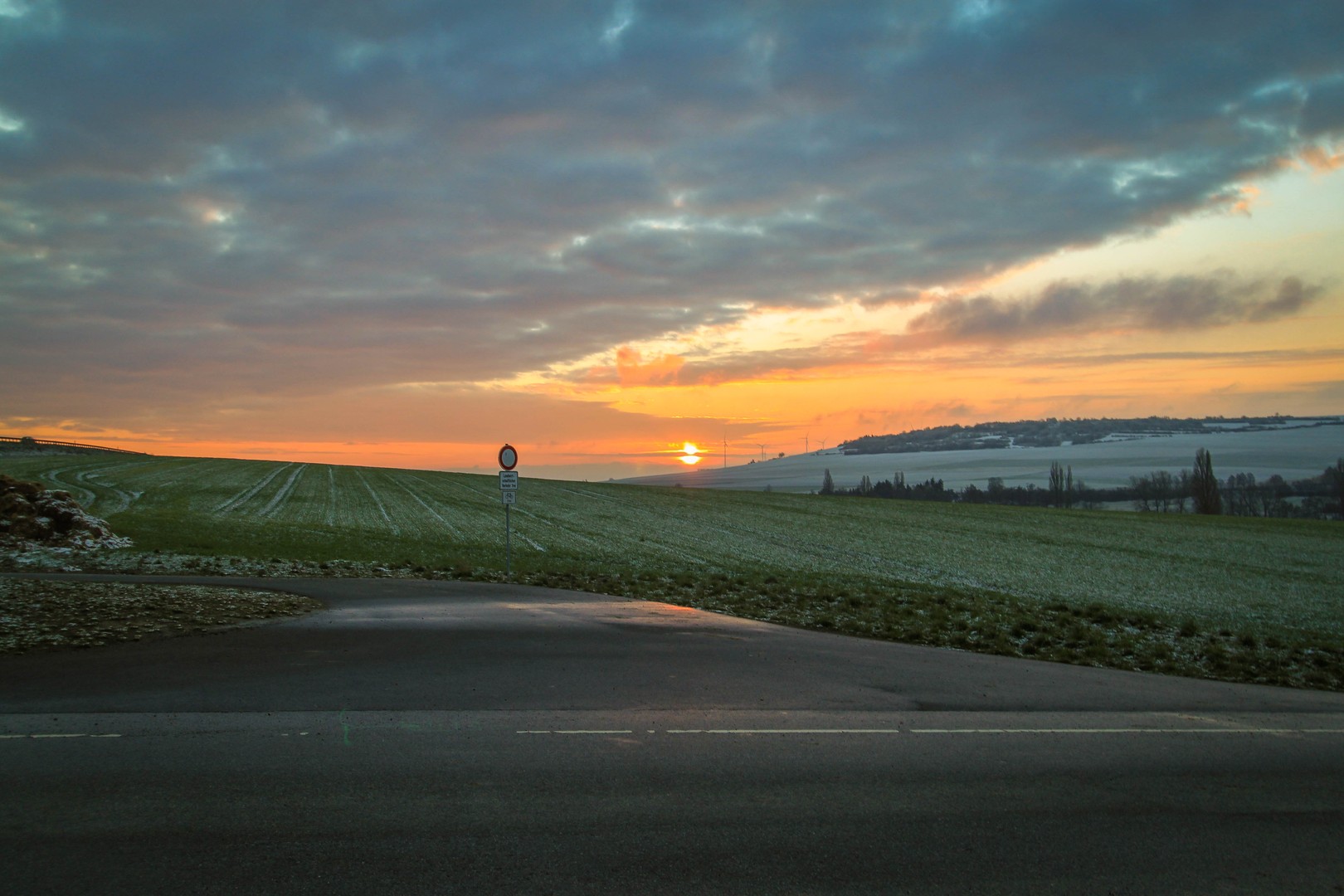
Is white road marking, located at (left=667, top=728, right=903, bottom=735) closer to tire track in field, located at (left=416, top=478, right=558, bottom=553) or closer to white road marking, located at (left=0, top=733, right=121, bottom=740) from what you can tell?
white road marking, located at (left=0, top=733, right=121, bottom=740)

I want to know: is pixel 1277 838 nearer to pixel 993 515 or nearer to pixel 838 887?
pixel 838 887

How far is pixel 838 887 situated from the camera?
195 inches

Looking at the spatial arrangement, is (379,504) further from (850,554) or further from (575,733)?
(575,733)

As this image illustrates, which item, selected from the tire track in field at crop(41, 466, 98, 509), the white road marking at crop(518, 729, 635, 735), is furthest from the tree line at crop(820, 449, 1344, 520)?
the white road marking at crop(518, 729, 635, 735)

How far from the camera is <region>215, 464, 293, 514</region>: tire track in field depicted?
42.8 m

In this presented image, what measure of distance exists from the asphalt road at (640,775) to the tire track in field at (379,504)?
25.0m

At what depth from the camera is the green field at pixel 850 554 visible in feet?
51.0

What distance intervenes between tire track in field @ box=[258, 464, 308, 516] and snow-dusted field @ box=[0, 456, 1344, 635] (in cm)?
25

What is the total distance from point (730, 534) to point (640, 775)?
36110mm

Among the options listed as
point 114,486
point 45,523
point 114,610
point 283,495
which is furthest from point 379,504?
point 114,610

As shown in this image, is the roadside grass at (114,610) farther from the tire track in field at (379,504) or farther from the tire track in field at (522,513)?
the tire track in field at (379,504)

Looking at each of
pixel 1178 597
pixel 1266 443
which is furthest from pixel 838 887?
pixel 1266 443

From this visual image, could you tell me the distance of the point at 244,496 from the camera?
168 ft

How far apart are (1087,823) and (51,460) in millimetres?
97491
